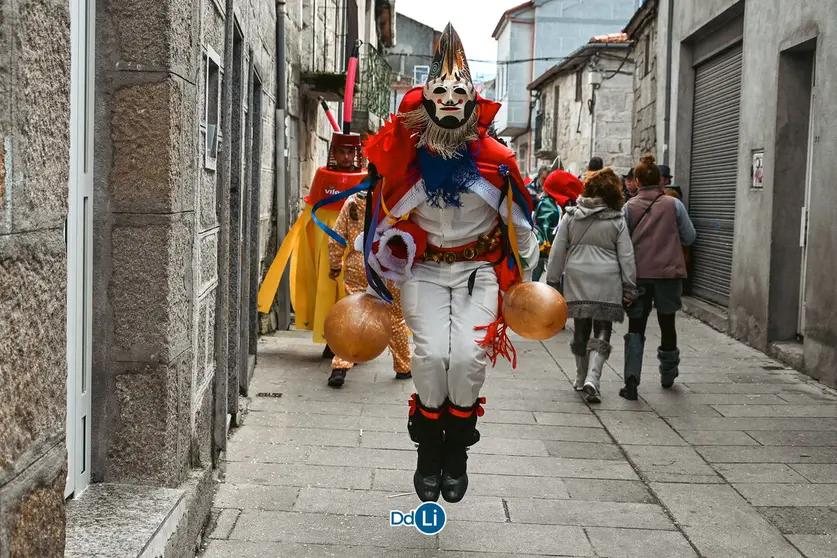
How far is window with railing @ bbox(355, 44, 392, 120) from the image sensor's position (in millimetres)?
17078

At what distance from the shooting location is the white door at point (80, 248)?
3.41 m

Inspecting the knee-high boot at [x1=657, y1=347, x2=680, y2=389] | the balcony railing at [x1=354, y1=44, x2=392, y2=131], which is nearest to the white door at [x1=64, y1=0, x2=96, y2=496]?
the knee-high boot at [x1=657, y1=347, x2=680, y2=389]

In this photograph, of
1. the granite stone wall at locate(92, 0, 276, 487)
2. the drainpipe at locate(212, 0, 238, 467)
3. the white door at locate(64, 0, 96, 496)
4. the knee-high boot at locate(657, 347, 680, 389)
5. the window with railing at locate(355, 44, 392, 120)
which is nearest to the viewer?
the white door at locate(64, 0, 96, 496)

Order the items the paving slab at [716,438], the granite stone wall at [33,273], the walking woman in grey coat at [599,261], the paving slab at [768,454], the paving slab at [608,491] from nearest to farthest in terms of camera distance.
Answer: the granite stone wall at [33,273]
the paving slab at [608,491]
the paving slab at [768,454]
the paving slab at [716,438]
the walking woman in grey coat at [599,261]

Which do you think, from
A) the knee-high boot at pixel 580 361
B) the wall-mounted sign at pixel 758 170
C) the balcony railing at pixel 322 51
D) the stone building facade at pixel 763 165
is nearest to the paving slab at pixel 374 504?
the knee-high boot at pixel 580 361

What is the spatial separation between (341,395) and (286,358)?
158 cm

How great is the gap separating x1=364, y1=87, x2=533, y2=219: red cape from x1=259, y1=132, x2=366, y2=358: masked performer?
14.1 feet

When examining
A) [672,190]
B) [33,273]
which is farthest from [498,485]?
[672,190]

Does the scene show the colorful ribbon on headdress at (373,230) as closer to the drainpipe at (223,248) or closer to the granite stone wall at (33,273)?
the drainpipe at (223,248)

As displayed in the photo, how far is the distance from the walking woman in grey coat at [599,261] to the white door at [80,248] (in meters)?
4.49

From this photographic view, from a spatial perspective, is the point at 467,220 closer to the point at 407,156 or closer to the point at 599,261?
the point at 407,156

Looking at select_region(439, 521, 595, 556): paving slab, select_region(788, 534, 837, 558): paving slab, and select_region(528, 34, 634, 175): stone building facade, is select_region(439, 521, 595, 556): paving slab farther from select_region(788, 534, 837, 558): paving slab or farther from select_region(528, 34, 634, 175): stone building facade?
select_region(528, 34, 634, 175): stone building facade

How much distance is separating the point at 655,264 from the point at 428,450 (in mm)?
3916

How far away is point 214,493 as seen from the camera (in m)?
4.97
